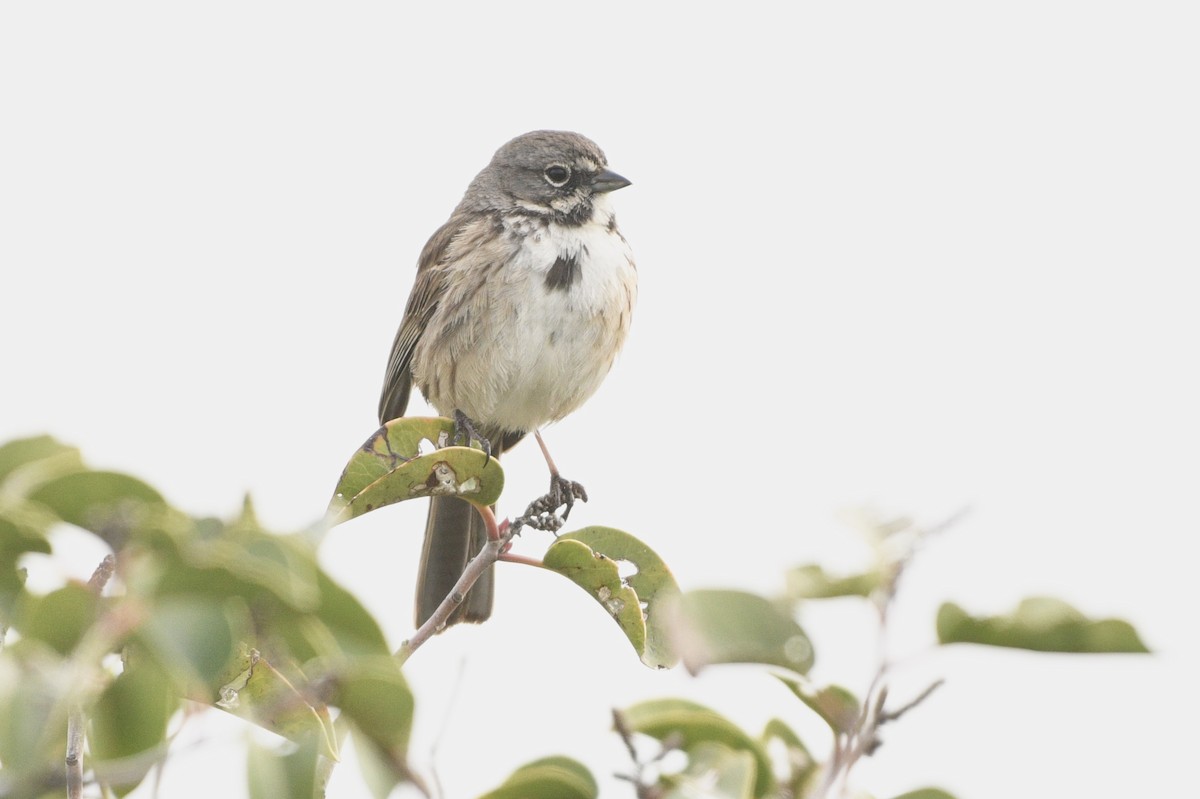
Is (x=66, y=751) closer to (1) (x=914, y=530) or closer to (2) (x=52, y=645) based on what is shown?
(2) (x=52, y=645)

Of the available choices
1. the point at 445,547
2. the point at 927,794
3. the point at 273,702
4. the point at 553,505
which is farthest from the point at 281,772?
the point at 445,547

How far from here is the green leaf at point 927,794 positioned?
1.93 metres

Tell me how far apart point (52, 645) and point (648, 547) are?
2.00 meters

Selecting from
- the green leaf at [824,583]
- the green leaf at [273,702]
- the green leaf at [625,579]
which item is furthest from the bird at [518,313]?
the green leaf at [824,583]

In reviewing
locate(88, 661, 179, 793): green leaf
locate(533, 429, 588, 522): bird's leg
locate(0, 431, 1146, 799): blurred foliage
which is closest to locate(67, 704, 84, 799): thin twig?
locate(0, 431, 1146, 799): blurred foliage

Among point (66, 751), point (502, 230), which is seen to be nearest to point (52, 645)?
point (66, 751)

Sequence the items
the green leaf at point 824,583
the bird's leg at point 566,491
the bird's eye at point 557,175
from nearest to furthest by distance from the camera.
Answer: the green leaf at point 824,583
the bird's leg at point 566,491
the bird's eye at point 557,175

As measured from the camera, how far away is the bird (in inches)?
250

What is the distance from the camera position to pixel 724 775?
196 centimetres

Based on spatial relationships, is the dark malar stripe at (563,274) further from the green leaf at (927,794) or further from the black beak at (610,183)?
the green leaf at (927,794)

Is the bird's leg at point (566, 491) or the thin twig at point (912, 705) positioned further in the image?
the bird's leg at point (566, 491)

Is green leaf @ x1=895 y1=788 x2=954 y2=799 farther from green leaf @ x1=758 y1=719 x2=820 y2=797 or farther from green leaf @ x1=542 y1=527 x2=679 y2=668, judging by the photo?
green leaf @ x1=542 y1=527 x2=679 y2=668

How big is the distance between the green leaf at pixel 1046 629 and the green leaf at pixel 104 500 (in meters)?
1.01

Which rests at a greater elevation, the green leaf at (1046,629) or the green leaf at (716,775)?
the green leaf at (1046,629)
